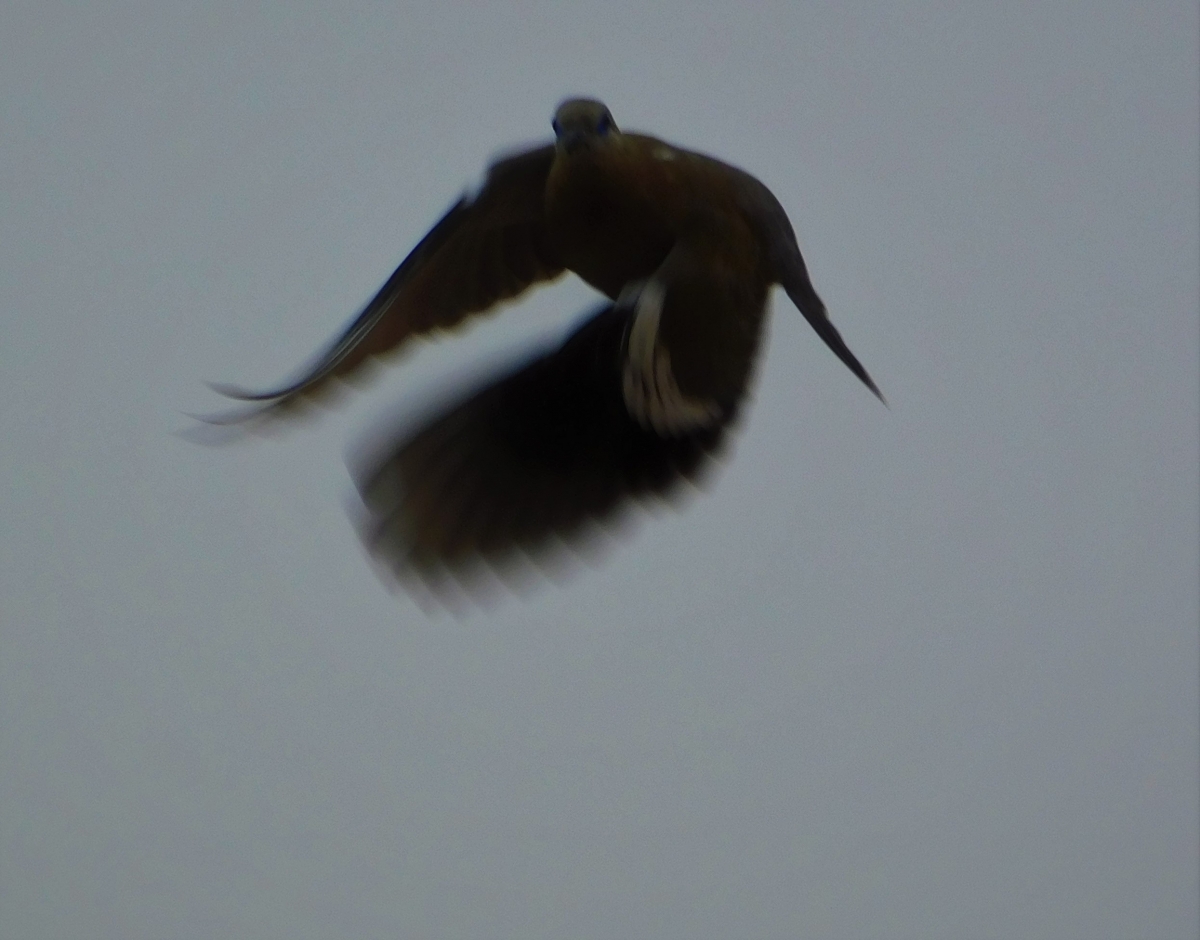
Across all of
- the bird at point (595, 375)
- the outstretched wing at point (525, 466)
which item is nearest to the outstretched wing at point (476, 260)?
the bird at point (595, 375)

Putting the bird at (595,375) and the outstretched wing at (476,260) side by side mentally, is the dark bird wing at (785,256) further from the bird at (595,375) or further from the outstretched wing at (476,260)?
the outstretched wing at (476,260)

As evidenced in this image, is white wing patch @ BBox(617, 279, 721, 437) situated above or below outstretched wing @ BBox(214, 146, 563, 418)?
below

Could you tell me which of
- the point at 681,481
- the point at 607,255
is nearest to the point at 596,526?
the point at 681,481

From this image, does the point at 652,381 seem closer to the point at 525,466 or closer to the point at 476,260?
the point at 525,466

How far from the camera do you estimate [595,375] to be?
42.7 inches

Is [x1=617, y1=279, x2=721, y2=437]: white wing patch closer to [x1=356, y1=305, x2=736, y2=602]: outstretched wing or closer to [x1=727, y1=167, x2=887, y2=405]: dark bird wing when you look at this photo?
[x1=356, y1=305, x2=736, y2=602]: outstretched wing

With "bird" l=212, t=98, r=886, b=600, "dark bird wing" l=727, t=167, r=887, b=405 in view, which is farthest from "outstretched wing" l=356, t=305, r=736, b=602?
"dark bird wing" l=727, t=167, r=887, b=405

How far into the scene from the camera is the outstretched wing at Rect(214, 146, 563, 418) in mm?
1168

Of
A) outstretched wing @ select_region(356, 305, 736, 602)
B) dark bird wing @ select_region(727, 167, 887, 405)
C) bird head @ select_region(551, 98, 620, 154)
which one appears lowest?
outstretched wing @ select_region(356, 305, 736, 602)

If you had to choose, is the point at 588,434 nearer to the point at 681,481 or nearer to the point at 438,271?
the point at 681,481

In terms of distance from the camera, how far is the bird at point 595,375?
3.41 feet

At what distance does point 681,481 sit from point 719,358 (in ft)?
0.33

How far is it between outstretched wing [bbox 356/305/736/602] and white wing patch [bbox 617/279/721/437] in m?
0.01

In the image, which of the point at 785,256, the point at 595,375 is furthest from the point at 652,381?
the point at 785,256
